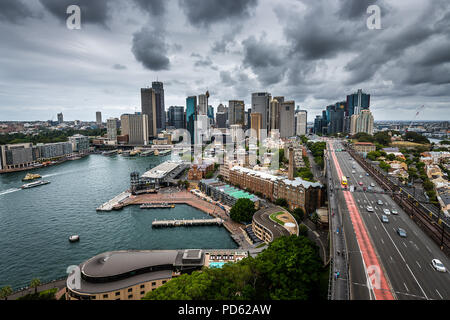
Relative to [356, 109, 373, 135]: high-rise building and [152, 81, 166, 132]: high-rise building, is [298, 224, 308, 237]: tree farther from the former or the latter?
[152, 81, 166, 132]: high-rise building

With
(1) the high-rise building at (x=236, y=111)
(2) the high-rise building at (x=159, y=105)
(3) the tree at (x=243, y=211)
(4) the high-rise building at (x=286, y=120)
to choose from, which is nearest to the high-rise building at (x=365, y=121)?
(4) the high-rise building at (x=286, y=120)

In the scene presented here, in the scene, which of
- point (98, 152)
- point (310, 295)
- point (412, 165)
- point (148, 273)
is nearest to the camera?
point (310, 295)

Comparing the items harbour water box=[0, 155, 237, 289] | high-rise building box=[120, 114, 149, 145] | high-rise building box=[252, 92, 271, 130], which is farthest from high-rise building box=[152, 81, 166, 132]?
harbour water box=[0, 155, 237, 289]

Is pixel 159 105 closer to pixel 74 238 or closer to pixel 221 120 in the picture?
pixel 221 120

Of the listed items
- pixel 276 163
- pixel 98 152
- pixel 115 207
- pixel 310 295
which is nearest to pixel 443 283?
pixel 310 295

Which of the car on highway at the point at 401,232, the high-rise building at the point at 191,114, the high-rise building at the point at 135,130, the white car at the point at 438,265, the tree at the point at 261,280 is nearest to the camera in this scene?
the tree at the point at 261,280

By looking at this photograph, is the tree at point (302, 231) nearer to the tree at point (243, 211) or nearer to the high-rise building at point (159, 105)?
the tree at point (243, 211)
